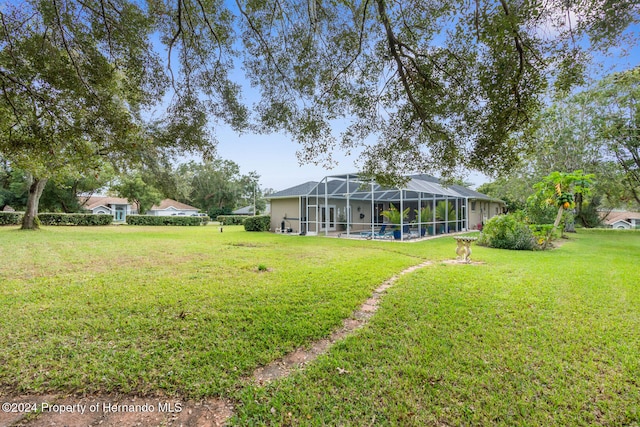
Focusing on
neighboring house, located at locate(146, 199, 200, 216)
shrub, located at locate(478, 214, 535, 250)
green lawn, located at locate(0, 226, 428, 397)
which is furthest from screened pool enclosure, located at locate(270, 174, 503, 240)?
neighboring house, located at locate(146, 199, 200, 216)

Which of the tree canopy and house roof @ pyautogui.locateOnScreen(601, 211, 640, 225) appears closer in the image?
the tree canopy

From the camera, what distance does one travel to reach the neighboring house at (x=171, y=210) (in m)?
49.5

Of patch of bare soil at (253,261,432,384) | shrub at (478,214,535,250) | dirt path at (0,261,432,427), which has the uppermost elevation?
shrub at (478,214,535,250)

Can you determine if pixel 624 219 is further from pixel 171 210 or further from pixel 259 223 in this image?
pixel 171 210

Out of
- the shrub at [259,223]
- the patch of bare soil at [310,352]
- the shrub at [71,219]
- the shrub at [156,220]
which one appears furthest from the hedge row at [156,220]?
the patch of bare soil at [310,352]

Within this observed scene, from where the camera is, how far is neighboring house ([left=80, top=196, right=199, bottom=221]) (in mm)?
46906

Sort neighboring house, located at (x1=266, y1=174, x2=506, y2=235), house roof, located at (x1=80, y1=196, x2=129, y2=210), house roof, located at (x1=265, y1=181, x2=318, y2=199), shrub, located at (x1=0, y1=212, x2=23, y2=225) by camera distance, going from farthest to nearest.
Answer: house roof, located at (x1=80, y1=196, x2=129, y2=210) → shrub, located at (x1=0, y1=212, x2=23, y2=225) → house roof, located at (x1=265, y1=181, x2=318, y2=199) → neighboring house, located at (x1=266, y1=174, x2=506, y2=235)

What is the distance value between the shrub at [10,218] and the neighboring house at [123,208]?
2307cm

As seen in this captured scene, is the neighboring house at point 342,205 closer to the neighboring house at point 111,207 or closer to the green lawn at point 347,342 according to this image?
the green lawn at point 347,342

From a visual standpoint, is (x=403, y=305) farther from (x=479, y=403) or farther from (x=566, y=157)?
(x=566, y=157)

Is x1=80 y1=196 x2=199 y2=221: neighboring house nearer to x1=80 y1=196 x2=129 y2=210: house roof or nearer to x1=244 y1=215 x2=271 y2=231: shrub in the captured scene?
x1=80 y1=196 x2=129 y2=210: house roof

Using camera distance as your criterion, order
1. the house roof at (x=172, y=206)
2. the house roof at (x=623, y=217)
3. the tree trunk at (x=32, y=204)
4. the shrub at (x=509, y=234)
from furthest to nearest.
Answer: the house roof at (x=623, y=217) → the house roof at (x=172, y=206) → the tree trunk at (x=32, y=204) → the shrub at (x=509, y=234)

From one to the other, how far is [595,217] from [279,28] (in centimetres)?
3737

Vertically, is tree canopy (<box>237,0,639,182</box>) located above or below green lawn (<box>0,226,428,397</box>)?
above
